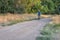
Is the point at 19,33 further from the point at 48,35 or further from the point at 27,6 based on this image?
the point at 27,6

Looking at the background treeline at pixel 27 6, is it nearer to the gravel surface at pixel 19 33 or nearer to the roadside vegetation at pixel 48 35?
the gravel surface at pixel 19 33

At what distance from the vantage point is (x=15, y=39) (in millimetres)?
13914

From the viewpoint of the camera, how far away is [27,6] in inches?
2203

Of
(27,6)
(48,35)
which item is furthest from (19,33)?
(27,6)

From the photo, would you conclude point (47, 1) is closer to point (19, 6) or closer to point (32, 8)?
point (32, 8)

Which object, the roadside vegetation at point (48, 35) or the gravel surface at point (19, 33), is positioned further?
the gravel surface at point (19, 33)

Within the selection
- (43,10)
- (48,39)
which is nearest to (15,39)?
(48,39)

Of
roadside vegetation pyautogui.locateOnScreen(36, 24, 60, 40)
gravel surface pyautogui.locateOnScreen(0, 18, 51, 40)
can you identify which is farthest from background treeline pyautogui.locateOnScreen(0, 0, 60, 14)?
roadside vegetation pyautogui.locateOnScreen(36, 24, 60, 40)

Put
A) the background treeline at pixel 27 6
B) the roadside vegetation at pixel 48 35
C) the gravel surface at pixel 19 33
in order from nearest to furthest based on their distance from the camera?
the roadside vegetation at pixel 48 35, the gravel surface at pixel 19 33, the background treeline at pixel 27 6

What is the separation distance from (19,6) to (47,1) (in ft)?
69.9

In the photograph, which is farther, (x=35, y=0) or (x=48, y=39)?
(x=35, y=0)

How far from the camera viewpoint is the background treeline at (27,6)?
46.7 metres

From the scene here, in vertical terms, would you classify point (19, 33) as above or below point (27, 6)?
above

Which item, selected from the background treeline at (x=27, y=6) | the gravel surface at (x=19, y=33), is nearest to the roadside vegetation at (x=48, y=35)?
the gravel surface at (x=19, y=33)
